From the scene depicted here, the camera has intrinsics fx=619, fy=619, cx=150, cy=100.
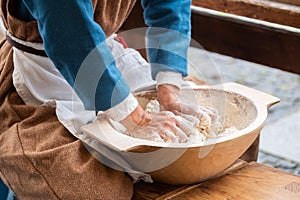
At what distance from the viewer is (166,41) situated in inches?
57.0

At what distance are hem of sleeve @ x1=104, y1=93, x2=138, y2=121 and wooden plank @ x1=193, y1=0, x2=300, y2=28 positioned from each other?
0.50 m

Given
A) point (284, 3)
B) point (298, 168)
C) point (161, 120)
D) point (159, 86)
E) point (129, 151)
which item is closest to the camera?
point (129, 151)

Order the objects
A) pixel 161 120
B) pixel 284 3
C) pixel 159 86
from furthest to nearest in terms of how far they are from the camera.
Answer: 1. pixel 284 3
2. pixel 159 86
3. pixel 161 120

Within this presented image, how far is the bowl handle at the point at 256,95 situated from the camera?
1329 mm

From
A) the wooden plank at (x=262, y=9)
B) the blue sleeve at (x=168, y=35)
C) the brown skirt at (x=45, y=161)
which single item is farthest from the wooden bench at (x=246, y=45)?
the blue sleeve at (x=168, y=35)

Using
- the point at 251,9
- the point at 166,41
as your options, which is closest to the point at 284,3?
the point at 251,9

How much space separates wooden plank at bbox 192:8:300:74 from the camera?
1616mm

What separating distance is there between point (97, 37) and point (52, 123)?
22 cm

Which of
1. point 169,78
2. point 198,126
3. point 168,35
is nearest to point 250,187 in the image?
point 198,126

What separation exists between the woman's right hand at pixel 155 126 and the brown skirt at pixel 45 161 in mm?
94

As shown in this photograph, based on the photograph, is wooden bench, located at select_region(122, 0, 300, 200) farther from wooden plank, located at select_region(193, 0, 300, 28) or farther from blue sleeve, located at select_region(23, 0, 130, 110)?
blue sleeve, located at select_region(23, 0, 130, 110)

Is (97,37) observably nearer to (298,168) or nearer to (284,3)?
(284,3)

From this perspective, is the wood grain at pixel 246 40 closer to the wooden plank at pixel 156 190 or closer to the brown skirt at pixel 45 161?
the wooden plank at pixel 156 190

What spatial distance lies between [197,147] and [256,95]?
11.1 inches
